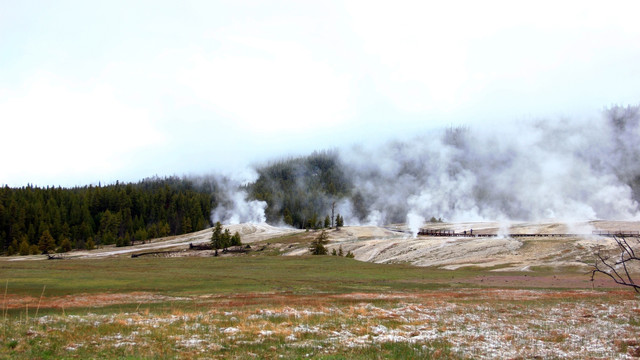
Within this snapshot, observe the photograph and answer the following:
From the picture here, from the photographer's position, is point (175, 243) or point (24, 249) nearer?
point (24, 249)

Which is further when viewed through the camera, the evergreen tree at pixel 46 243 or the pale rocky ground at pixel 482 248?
the evergreen tree at pixel 46 243

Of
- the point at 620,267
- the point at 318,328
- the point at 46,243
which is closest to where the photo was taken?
the point at 318,328

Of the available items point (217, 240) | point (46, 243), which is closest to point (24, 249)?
point (46, 243)

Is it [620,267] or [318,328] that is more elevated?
[318,328]

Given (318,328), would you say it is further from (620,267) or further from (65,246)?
(65,246)

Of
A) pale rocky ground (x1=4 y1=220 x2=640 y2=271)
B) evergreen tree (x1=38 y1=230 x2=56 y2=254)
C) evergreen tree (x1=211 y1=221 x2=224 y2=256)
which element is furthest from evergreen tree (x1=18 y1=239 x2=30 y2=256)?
evergreen tree (x1=211 y1=221 x2=224 y2=256)

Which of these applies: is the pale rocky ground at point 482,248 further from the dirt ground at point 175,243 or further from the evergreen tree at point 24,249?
the evergreen tree at point 24,249

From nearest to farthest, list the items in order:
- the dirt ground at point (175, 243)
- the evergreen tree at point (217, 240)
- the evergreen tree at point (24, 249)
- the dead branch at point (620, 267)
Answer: the dead branch at point (620, 267)
the evergreen tree at point (217, 240)
the dirt ground at point (175, 243)
the evergreen tree at point (24, 249)

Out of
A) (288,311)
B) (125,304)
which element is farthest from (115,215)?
(288,311)

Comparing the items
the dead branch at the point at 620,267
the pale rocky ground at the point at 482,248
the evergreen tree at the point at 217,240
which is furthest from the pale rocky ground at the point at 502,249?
the evergreen tree at the point at 217,240

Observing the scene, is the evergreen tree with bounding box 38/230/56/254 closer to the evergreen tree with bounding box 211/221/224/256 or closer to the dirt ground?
the dirt ground

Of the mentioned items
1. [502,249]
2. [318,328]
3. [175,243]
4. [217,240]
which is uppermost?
[318,328]

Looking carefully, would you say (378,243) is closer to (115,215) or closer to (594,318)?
(594,318)

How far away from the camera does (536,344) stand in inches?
773
